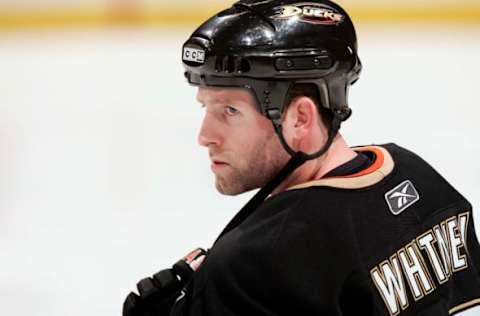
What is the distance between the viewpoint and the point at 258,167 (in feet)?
4.50

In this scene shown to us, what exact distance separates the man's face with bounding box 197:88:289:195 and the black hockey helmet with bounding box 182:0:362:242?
0.02 metres

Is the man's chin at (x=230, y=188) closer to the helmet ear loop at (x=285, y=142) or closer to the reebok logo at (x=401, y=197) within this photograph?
the helmet ear loop at (x=285, y=142)

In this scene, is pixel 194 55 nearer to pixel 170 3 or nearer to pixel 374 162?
pixel 374 162

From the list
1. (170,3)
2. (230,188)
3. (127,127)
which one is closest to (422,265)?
(230,188)

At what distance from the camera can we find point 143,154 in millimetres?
3393

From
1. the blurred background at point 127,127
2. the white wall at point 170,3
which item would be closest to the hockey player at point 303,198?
the blurred background at point 127,127

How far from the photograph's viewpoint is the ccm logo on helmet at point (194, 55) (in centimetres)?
136

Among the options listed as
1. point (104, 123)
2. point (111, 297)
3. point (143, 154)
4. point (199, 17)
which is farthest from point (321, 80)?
point (199, 17)

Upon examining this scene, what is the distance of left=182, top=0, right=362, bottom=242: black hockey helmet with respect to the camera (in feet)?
4.34

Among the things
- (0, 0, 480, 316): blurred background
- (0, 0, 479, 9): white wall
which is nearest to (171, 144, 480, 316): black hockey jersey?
(0, 0, 480, 316): blurred background

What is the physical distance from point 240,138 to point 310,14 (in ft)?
0.71

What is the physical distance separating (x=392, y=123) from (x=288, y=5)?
90.3 inches

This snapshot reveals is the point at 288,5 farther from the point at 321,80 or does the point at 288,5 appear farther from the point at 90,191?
the point at 90,191

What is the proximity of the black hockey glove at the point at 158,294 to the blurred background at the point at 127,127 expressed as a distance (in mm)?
854
